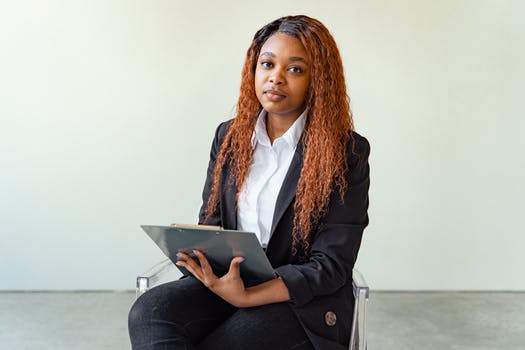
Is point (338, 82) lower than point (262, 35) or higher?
lower

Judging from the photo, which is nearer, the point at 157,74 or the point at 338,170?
the point at 338,170

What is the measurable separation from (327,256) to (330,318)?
15 centimetres

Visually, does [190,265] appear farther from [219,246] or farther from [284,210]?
[284,210]

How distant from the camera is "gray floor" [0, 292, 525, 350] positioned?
9.25ft

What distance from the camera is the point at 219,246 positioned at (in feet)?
4.66

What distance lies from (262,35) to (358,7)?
1.80 meters

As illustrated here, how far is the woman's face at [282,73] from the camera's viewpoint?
1.60 m
